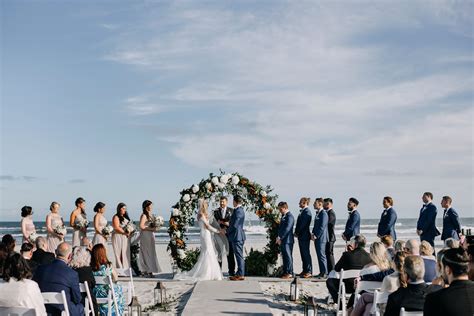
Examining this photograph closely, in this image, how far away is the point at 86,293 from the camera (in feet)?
24.2

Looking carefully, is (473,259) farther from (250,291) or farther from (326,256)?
(326,256)

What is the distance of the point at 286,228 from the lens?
13.1 meters

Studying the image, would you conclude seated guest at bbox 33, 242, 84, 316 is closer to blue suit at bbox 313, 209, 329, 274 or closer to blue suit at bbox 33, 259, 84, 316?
blue suit at bbox 33, 259, 84, 316

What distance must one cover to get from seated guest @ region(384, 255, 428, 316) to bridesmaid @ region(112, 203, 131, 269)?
8847 millimetres

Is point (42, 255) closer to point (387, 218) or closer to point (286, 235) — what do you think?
point (286, 235)

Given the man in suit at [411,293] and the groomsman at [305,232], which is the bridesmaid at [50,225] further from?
the man in suit at [411,293]

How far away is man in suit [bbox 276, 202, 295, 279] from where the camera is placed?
13039 mm

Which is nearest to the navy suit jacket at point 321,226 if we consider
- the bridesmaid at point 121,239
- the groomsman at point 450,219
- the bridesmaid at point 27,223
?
the groomsman at point 450,219

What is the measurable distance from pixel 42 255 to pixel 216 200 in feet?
20.2

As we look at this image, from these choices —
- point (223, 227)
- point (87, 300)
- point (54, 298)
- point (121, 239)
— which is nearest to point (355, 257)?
point (87, 300)

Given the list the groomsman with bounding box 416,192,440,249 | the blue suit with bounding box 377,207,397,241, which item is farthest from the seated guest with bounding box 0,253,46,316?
the groomsman with bounding box 416,192,440,249

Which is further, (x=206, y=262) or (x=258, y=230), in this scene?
(x=258, y=230)

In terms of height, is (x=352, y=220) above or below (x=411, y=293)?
above

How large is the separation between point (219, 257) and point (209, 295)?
9.46ft
